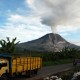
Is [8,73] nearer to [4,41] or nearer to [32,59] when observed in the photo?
[32,59]

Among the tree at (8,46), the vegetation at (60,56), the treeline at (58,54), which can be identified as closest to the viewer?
the tree at (8,46)

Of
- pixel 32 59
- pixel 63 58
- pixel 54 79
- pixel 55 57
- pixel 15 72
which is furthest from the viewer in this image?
pixel 63 58

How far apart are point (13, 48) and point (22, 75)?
21.1 m

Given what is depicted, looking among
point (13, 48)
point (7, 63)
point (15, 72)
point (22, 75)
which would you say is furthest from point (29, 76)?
point (13, 48)

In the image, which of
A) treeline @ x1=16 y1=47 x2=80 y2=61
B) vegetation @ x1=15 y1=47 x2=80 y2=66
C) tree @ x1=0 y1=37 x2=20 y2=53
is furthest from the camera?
treeline @ x1=16 y1=47 x2=80 y2=61

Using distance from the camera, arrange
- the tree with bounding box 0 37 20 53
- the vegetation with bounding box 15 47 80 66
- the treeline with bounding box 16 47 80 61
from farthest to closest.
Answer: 1. the treeline with bounding box 16 47 80 61
2. the vegetation with bounding box 15 47 80 66
3. the tree with bounding box 0 37 20 53

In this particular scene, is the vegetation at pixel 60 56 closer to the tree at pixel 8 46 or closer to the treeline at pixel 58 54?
the treeline at pixel 58 54

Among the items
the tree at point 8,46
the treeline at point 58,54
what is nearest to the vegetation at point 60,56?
the treeline at point 58,54

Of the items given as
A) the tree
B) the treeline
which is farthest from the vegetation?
the tree

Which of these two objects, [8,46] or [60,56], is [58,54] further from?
[8,46]

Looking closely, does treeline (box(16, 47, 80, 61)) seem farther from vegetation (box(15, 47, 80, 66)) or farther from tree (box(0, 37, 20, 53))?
tree (box(0, 37, 20, 53))

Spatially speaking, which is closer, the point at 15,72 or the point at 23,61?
the point at 15,72

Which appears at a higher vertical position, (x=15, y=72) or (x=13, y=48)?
(x=13, y=48)

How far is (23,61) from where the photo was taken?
3572cm
